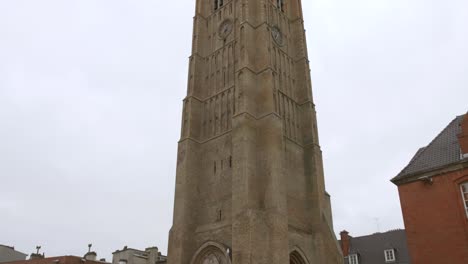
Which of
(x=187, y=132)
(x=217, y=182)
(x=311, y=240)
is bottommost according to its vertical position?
(x=311, y=240)

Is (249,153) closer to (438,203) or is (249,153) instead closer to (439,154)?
(439,154)

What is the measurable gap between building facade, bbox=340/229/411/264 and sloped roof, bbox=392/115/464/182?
17572 millimetres

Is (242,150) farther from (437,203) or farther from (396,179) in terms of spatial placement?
(437,203)

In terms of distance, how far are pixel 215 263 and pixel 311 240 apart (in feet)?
26.0

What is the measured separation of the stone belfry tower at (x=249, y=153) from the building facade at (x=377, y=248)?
9.86 meters

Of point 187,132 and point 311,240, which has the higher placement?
point 187,132

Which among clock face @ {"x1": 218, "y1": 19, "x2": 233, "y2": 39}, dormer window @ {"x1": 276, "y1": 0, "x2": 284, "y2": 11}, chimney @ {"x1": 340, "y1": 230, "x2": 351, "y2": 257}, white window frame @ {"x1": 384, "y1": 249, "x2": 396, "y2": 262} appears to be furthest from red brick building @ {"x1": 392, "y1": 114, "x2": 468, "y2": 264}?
dormer window @ {"x1": 276, "y1": 0, "x2": 284, "y2": 11}

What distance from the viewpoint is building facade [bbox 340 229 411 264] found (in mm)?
38125

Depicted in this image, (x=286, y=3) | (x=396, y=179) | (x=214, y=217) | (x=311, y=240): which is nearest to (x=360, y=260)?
(x=311, y=240)

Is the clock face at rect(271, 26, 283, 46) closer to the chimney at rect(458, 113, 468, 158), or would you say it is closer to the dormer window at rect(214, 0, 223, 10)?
the dormer window at rect(214, 0, 223, 10)

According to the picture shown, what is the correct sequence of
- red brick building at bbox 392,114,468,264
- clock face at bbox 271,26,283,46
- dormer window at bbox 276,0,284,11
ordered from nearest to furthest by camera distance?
red brick building at bbox 392,114,468,264
clock face at bbox 271,26,283,46
dormer window at bbox 276,0,284,11

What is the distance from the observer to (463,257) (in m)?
19.2

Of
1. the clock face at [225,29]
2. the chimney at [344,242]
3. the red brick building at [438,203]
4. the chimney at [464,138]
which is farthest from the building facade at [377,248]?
the clock face at [225,29]

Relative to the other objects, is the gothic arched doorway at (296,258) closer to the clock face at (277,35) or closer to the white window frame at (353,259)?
the white window frame at (353,259)
